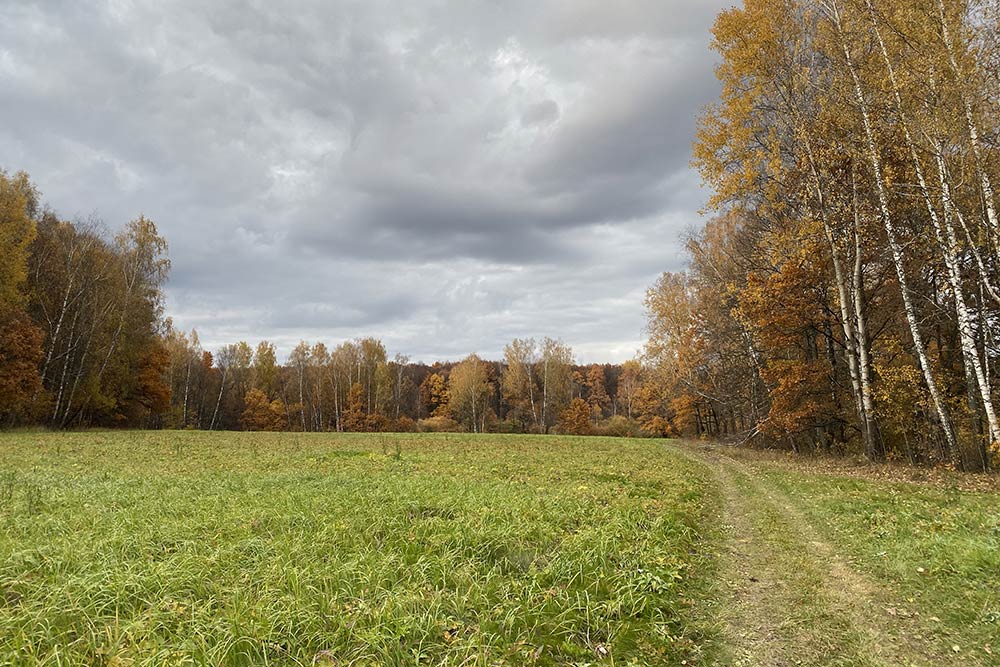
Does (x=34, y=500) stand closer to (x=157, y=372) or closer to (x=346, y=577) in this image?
(x=346, y=577)

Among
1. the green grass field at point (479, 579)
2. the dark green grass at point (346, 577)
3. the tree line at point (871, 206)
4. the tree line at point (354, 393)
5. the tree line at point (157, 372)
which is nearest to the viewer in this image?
the dark green grass at point (346, 577)

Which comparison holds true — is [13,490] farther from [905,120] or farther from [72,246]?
[72,246]

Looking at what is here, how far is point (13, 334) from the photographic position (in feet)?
96.5

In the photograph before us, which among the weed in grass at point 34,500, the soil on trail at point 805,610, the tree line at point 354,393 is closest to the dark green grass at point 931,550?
the soil on trail at point 805,610

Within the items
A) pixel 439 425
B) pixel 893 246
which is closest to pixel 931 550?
pixel 893 246

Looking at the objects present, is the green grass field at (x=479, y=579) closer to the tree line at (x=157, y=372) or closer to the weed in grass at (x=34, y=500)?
the weed in grass at (x=34, y=500)

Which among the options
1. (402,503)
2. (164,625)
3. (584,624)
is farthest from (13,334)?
(584,624)

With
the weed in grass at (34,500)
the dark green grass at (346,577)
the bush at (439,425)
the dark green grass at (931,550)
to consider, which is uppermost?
the weed in grass at (34,500)

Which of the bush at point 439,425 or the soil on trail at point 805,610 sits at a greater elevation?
the soil on trail at point 805,610

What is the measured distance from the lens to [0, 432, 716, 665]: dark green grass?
4.07 metres

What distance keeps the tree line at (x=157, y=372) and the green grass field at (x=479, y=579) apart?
1140 inches

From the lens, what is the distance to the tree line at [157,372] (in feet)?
102

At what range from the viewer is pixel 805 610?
5219 millimetres

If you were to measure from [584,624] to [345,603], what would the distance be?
228 centimetres
